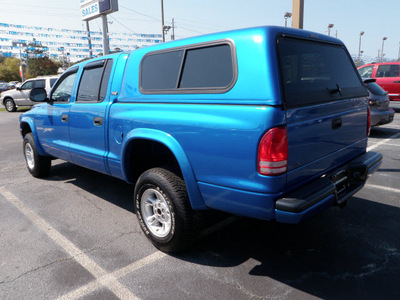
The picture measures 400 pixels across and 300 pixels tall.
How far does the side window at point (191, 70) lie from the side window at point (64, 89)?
5.40ft

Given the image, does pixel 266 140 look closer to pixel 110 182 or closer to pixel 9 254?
pixel 9 254

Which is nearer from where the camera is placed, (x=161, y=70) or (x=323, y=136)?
(x=323, y=136)

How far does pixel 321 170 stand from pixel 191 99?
1.28m

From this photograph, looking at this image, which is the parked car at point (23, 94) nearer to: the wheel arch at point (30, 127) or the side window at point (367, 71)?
the wheel arch at point (30, 127)

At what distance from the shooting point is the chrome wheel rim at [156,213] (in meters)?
2.97

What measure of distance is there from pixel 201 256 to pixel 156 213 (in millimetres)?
601

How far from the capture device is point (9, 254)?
3.04 meters

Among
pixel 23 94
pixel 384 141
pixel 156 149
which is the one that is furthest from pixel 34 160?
pixel 23 94

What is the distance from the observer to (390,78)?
12.4 meters

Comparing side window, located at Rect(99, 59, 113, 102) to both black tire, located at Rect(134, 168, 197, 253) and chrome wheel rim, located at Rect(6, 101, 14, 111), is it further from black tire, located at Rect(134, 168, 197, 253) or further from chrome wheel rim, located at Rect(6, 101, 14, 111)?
chrome wheel rim, located at Rect(6, 101, 14, 111)

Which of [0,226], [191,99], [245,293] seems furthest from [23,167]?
[245,293]

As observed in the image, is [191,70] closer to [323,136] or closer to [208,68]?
[208,68]

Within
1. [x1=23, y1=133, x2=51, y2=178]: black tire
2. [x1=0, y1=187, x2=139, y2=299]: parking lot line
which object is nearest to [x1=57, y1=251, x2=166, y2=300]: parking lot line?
[x1=0, y1=187, x2=139, y2=299]: parking lot line

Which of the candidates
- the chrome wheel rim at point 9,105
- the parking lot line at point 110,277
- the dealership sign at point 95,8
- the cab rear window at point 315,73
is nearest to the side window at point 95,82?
the parking lot line at point 110,277
